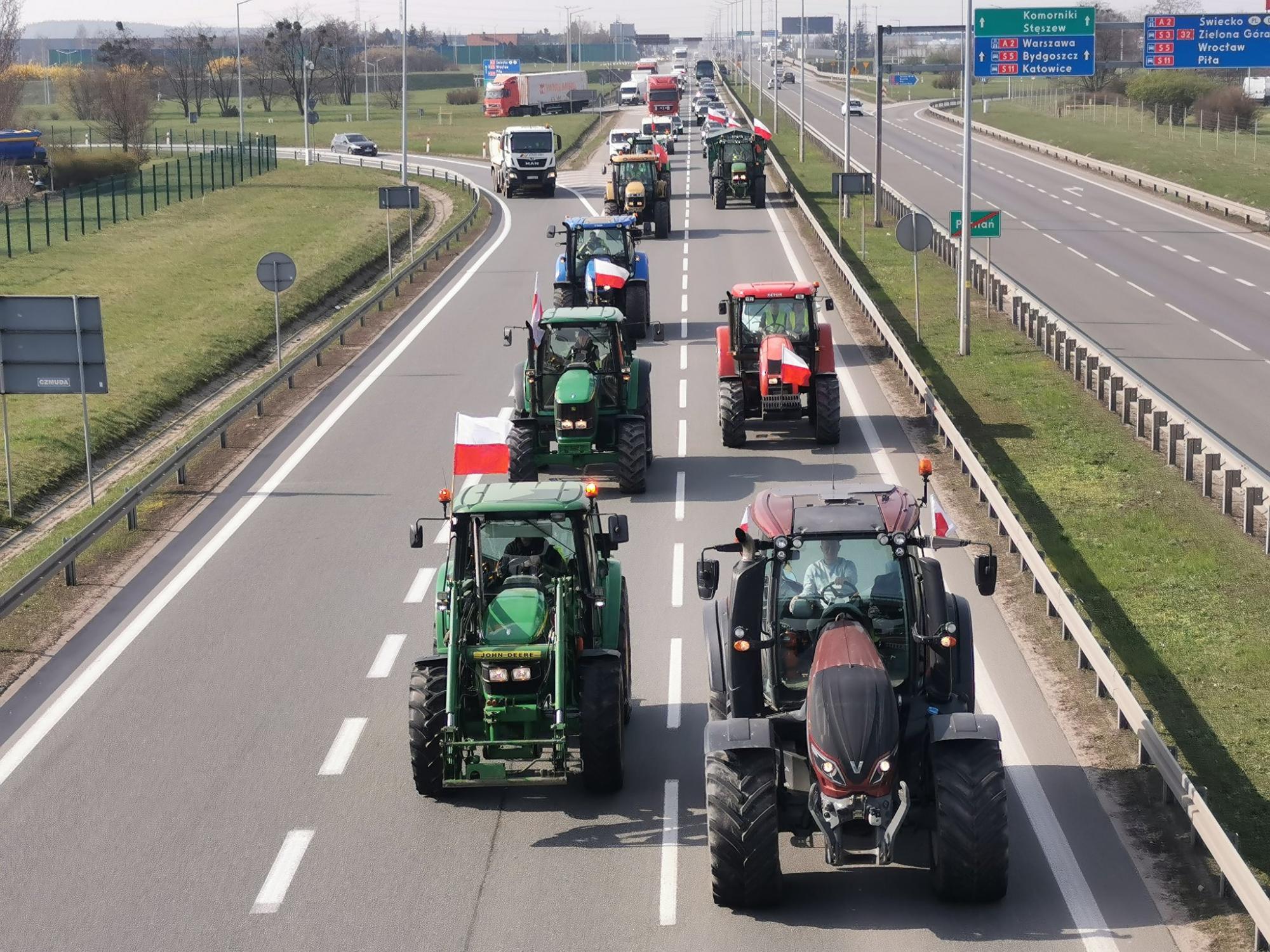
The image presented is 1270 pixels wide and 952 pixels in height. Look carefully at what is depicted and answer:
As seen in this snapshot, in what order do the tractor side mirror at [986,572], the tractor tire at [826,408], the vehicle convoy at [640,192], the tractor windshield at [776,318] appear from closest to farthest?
1. the tractor side mirror at [986,572]
2. the tractor tire at [826,408]
3. the tractor windshield at [776,318]
4. the vehicle convoy at [640,192]

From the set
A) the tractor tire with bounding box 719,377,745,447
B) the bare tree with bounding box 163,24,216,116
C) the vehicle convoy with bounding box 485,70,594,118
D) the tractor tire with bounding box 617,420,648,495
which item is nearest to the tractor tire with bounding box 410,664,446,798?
the tractor tire with bounding box 617,420,648,495

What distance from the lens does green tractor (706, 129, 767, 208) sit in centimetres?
5825

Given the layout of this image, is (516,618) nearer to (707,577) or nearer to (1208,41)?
(707,577)

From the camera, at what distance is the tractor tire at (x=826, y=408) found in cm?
2486

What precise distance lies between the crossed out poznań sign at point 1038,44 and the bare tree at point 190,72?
93.6m

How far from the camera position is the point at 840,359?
32375mm

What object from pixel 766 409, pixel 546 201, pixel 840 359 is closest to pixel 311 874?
pixel 766 409

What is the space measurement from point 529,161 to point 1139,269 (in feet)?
87.7

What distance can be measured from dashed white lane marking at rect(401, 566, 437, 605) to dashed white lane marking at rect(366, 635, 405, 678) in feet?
3.86

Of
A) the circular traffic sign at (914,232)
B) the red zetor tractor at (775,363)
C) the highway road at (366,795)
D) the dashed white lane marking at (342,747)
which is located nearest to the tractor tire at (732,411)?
the red zetor tractor at (775,363)

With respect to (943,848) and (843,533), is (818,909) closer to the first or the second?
(943,848)

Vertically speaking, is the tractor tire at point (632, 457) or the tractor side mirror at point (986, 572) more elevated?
the tractor side mirror at point (986, 572)

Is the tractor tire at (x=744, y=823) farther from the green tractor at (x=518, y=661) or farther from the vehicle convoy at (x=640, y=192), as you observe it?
the vehicle convoy at (x=640, y=192)

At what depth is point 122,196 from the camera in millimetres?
68938
